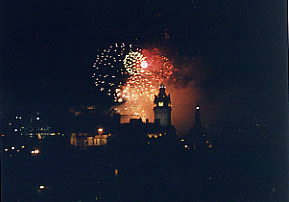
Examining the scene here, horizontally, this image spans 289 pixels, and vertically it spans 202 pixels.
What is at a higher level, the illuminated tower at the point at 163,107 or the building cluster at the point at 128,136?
the illuminated tower at the point at 163,107

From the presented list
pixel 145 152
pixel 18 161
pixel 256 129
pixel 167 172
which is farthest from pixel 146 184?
pixel 256 129

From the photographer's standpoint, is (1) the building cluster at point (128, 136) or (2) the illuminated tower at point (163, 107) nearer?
(1) the building cluster at point (128, 136)

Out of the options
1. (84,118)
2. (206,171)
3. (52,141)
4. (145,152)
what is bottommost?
(206,171)

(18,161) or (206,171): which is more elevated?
(18,161)

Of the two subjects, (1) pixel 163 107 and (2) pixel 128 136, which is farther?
(1) pixel 163 107

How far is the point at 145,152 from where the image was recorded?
72.9 feet

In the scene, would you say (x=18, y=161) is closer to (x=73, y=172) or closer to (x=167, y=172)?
(x=73, y=172)

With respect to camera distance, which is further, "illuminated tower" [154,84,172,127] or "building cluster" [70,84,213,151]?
"illuminated tower" [154,84,172,127]

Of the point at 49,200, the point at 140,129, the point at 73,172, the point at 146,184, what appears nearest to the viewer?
the point at 49,200

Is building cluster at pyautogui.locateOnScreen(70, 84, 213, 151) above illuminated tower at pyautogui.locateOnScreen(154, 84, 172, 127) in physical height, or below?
below

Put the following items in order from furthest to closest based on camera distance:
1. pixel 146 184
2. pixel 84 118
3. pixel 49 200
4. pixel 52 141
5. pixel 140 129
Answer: pixel 140 129
pixel 84 118
pixel 52 141
pixel 146 184
pixel 49 200

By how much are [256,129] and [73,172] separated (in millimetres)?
42687

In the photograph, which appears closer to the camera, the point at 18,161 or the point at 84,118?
Answer: the point at 18,161

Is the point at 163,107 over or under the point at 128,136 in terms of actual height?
over
